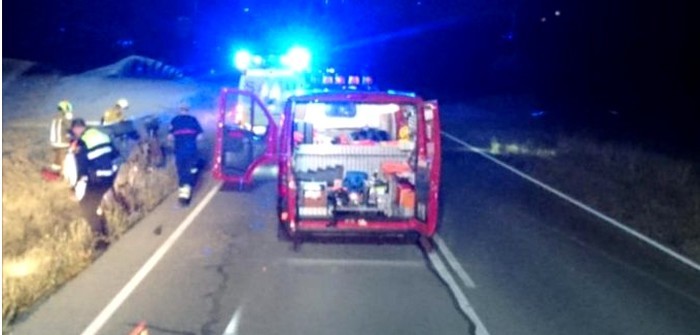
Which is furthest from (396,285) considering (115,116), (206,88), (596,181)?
(206,88)

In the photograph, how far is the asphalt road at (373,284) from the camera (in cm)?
880

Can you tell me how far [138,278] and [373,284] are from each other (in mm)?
2398

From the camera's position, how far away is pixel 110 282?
1012cm

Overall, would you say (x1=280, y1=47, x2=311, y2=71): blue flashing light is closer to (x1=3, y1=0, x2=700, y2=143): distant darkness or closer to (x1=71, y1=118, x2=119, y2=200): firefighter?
(x1=71, y1=118, x2=119, y2=200): firefighter

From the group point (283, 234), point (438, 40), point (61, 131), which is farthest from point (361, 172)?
point (438, 40)

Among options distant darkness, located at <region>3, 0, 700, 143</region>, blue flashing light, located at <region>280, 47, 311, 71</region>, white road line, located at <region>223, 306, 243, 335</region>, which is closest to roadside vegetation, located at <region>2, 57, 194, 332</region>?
white road line, located at <region>223, 306, 243, 335</region>

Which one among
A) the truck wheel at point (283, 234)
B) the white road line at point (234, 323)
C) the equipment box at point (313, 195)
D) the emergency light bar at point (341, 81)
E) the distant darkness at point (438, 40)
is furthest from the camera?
the distant darkness at point (438, 40)

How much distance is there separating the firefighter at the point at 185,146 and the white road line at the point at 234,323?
6.69m

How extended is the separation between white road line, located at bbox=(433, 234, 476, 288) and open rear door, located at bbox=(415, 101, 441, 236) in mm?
400

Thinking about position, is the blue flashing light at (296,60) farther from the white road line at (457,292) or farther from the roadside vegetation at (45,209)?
the white road line at (457,292)

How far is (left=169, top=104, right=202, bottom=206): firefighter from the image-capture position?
15630mm

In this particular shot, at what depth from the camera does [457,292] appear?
33.6 ft

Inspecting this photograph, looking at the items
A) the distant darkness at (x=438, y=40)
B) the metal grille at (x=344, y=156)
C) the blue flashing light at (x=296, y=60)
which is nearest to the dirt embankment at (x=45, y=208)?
the metal grille at (x=344, y=156)

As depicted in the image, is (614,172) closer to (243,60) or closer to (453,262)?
(243,60)
